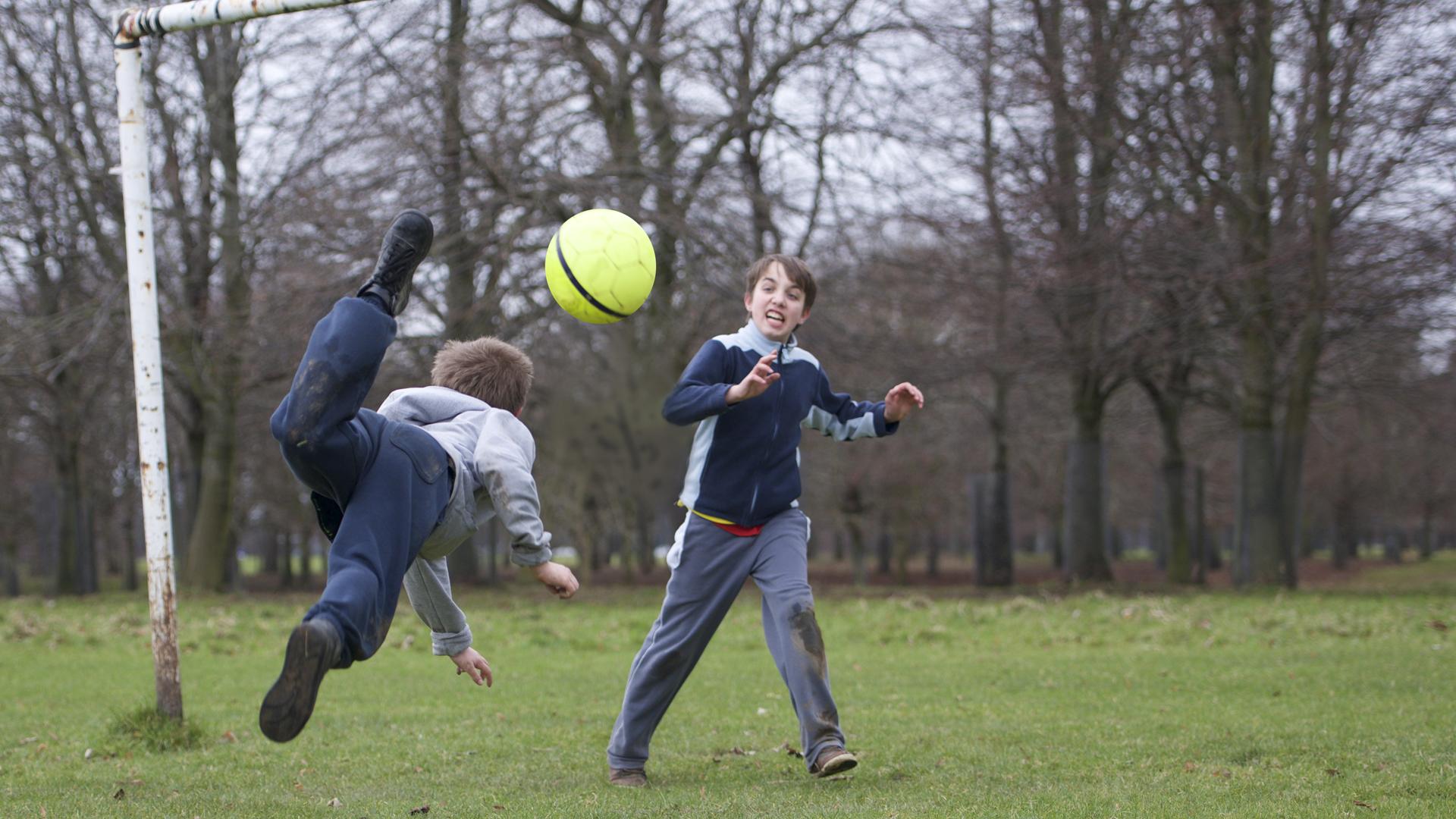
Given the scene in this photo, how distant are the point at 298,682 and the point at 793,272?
2.96 meters

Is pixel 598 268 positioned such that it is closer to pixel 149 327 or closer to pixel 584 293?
pixel 584 293

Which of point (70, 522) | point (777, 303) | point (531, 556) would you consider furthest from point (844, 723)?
point (70, 522)

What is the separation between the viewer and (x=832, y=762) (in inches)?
211

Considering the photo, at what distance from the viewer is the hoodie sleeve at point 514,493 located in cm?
462

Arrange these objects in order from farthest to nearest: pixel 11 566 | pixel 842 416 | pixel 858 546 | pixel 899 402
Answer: pixel 11 566 → pixel 858 546 → pixel 842 416 → pixel 899 402

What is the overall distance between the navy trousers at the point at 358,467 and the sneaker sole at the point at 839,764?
1.95 meters

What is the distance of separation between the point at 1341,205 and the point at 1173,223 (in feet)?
7.62

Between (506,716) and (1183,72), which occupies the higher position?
(1183,72)

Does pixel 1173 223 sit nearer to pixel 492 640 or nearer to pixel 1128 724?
pixel 492 640

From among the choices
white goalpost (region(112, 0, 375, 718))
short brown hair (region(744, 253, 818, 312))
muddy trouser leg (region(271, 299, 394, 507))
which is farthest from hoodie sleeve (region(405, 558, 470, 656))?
white goalpost (region(112, 0, 375, 718))

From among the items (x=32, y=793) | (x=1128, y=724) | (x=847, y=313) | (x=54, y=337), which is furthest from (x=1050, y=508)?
(x=32, y=793)

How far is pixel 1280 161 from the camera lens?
712 inches

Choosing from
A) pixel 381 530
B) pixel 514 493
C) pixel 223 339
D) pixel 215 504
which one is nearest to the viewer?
pixel 381 530

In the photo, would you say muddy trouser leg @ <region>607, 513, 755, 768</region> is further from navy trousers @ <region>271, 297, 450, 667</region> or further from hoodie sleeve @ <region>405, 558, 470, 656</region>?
navy trousers @ <region>271, 297, 450, 667</region>
